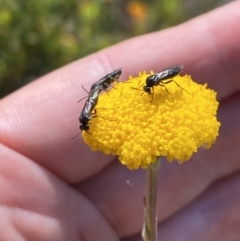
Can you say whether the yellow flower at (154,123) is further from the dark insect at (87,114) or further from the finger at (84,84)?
the finger at (84,84)

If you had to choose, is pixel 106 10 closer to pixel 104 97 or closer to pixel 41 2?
pixel 41 2

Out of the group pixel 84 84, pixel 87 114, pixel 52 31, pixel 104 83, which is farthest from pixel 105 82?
pixel 52 31

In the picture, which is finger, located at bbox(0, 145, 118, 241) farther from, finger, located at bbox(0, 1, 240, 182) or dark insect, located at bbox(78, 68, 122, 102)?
dark insect, located at bbox(78, 68, 122, 102)


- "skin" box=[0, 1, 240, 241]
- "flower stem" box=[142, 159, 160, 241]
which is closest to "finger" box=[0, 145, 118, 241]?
"skin" box=[0, 1, 240, 241]

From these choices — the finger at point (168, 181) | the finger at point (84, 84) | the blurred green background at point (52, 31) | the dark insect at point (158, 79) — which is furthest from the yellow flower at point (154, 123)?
the blurred green background at point (52, 31)

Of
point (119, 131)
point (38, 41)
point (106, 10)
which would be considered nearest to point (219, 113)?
point (119, 131)

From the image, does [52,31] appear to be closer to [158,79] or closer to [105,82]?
[105,82]

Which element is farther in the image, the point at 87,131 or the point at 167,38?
the point at 167,38
